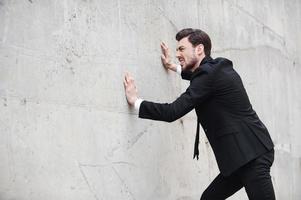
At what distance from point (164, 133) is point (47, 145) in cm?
121

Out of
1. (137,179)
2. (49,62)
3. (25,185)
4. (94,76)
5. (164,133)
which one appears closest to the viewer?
(25,185)

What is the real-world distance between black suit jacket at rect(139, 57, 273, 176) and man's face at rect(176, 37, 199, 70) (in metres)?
0.18

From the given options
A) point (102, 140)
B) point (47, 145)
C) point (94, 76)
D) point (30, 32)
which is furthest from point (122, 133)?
point (30, 32)

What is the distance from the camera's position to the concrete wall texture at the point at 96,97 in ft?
9.88

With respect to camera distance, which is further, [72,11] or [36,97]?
[72,11]

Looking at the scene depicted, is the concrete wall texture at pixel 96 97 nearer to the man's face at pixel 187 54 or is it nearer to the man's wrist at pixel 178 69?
the man's wrist at pixel 178 69

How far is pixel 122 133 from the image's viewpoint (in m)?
3.72

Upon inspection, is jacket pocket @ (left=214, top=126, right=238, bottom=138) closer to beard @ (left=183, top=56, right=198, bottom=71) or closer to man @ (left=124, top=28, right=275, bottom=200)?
man @ (left=124, top=28, right=275, bottom=200)

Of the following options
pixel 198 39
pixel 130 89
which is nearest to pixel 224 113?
pixel 198 39

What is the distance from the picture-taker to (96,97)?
3.53 meters

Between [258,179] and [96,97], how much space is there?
1.05 m

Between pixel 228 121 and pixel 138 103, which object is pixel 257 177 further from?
pixel 138 103

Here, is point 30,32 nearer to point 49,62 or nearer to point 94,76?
point 49,62

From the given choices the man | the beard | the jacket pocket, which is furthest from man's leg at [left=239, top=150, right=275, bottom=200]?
the beard
